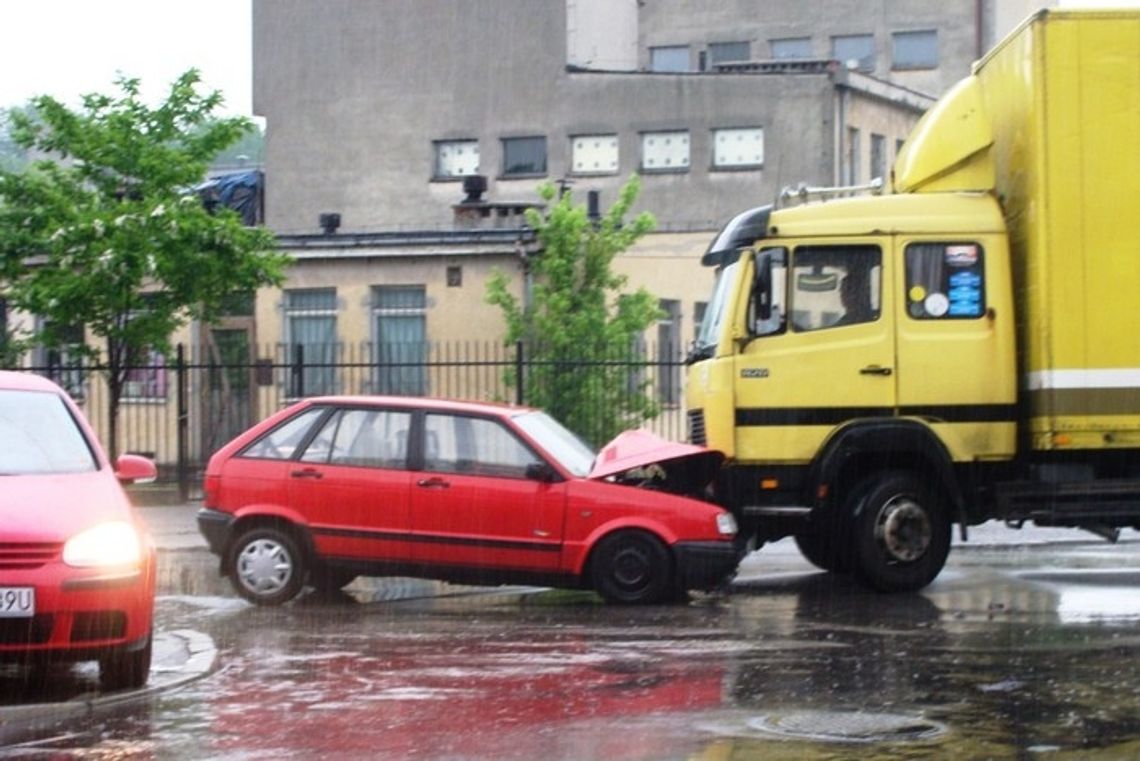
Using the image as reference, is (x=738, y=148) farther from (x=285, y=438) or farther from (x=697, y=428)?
(x=285, y=438)

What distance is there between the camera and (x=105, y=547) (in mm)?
10820

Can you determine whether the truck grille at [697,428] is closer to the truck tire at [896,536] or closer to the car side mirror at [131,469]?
the truck tire at [896,536]

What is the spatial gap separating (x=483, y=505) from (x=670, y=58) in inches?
2136

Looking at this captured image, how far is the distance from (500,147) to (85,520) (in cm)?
4207

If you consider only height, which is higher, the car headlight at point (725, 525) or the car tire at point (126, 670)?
the car headlight at point (725, 525)

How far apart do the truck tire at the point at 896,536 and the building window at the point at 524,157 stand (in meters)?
36.6

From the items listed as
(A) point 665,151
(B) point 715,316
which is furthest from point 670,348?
(B) point 715,316

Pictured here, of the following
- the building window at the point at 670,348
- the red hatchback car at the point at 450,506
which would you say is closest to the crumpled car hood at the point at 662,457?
the red hatchback car at the point at 450,506

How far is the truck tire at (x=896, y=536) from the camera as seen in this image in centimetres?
1622

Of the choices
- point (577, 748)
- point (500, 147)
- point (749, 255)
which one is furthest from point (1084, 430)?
point (500, 147)

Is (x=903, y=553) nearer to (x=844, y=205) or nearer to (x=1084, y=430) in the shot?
(x=1084, y=430)

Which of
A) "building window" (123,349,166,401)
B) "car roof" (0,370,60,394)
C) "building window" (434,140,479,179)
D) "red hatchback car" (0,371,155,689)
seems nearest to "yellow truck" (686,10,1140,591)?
"car roof" (0,370,60,394)

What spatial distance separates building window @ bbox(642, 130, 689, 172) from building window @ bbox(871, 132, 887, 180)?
4632 millimetres

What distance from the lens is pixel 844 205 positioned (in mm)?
16578
